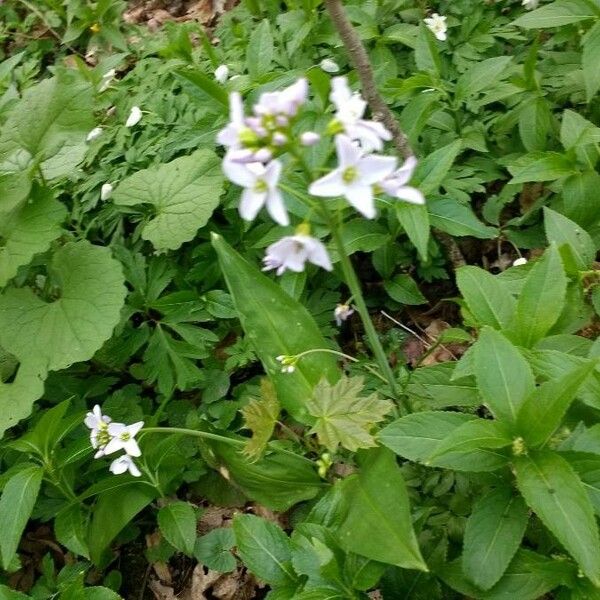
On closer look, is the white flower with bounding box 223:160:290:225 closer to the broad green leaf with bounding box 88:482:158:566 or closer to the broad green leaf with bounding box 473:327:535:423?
the broad green leaf with bounding box 473:327:535:423

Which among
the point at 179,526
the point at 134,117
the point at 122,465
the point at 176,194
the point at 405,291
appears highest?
the point at 134,117

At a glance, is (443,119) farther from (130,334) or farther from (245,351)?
(130,334)

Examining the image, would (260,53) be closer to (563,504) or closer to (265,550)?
(265,550)

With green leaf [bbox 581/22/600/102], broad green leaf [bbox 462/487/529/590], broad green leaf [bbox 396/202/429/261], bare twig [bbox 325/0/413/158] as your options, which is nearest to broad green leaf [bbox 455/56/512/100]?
green leaf [bbox 581/22/600/102]

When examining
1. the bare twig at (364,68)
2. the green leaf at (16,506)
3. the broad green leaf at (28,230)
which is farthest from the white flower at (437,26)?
the green leaf at (16,506)

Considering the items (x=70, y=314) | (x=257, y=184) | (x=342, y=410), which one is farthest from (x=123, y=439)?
(x=257, y=184)
